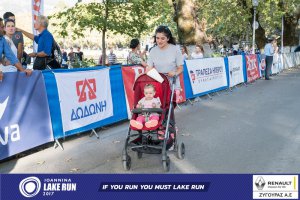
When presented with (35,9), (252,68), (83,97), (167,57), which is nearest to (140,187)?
(167,57)

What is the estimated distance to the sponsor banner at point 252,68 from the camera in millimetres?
19172

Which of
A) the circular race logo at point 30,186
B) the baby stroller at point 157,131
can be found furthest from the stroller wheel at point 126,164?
the circular race logo at point 30,186

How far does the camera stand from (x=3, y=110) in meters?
6.40

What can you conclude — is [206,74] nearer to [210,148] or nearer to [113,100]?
[113,100]

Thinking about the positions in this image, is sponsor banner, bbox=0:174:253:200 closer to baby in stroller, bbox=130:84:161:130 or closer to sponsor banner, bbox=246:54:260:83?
baby in stroller, bbox=130:84:161:130

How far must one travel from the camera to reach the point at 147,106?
6.19m

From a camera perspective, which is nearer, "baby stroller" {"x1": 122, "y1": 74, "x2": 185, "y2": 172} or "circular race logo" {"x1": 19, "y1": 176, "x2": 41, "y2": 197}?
"circular race logo" {"x1": 19, "y1": 176, "x2": 41, "y2": 197}

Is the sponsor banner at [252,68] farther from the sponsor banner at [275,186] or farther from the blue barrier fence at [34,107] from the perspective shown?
the sponsor banner at [275,186]

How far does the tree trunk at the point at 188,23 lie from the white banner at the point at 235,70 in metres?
2.30

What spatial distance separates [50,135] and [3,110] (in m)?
1.13

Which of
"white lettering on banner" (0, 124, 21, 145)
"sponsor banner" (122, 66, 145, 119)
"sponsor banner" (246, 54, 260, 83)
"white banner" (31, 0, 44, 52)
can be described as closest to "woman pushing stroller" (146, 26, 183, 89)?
"white lettering on banner" (0, 124, 21, 145)

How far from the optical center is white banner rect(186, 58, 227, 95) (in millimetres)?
13289

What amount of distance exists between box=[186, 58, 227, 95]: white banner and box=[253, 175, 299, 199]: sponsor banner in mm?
8296

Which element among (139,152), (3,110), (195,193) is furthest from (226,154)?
(3,110)
